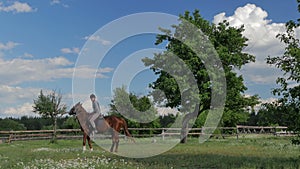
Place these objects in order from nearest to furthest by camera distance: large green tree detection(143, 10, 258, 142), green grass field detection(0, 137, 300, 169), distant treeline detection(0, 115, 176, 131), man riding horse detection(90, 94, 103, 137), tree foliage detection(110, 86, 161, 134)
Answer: green grass field detection(0, 137, 300, 169)
man riding horse detection(90, 94, 103, 137)
large green tree detection(143, 10, 258, 142)
tree foliage detection(110, 86, 161, 134)
distant treeline detection(0, 115, 176, 131)

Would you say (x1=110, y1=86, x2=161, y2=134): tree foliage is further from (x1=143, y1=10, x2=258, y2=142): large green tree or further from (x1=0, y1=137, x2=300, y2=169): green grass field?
(x1=0, y1=137, x2=300, y2=169): green grass field

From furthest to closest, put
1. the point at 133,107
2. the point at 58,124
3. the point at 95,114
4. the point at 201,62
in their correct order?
the point at 58,124
the point at 133,107
the point at 201,62
the point at 95,114

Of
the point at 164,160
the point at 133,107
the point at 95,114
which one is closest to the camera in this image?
the point at 164,160

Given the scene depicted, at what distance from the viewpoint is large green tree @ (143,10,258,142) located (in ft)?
113

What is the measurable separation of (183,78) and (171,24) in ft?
20.5

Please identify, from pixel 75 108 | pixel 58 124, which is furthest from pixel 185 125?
pixel 58 124

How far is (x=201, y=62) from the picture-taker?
114 feet

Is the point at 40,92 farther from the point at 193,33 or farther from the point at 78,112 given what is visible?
the point at 78,112

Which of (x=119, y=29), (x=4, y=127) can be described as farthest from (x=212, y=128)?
(x=4, y=127)

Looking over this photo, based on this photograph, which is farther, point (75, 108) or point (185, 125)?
point (185, 125)

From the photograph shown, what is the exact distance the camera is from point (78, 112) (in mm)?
22750

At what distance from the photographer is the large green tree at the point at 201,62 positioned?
34375mm

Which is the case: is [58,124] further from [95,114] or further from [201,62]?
[95,114]

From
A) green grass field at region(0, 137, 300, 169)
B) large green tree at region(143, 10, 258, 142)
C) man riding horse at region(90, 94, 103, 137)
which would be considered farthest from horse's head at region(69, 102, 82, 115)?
large green tree at region(143, 10, 258, 142)
